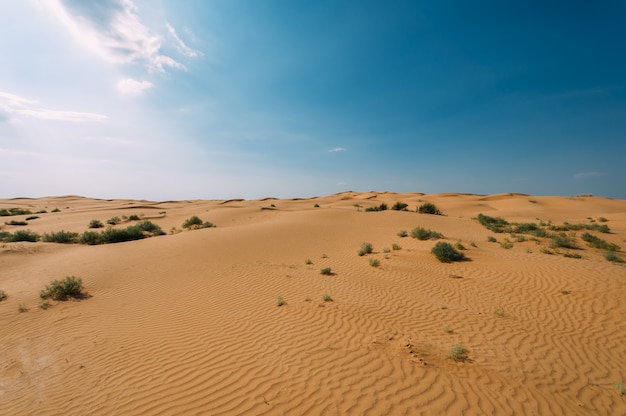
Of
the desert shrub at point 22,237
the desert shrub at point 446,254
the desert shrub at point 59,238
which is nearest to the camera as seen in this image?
the desert shrub at point 446,254

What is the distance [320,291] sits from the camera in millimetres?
7625

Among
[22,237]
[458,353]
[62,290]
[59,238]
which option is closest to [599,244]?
[458,353]

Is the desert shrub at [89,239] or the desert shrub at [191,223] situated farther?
the desert shrub at [191,223]

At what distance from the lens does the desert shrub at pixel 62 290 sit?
7.34 meters

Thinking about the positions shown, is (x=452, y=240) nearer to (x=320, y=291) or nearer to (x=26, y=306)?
(x=320, y=291)

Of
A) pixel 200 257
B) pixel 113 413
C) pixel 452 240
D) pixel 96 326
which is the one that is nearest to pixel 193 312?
pixel 96 326

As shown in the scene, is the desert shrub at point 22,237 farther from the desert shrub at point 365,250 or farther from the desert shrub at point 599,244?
the desert shrub at point 599,244

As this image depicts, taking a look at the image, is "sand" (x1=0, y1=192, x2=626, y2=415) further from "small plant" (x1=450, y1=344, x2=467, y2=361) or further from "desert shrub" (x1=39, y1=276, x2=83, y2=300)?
"desert shrub" (x1=39, y1=276, x2=83, y2=300)

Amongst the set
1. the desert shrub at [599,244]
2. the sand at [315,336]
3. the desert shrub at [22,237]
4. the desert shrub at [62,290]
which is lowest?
the sand at [315,336]

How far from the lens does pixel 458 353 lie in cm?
450

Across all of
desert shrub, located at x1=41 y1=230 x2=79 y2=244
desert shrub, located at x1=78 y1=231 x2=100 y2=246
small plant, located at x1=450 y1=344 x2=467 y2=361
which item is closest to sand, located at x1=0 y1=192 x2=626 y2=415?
small plant, located at x1=450 y1=344 x2=467 y2=361

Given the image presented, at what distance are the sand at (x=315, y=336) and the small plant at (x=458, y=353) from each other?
0.27ft

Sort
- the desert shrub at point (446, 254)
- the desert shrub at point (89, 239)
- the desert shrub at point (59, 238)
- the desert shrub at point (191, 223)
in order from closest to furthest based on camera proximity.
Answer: the desert shrub at point (446, 254) < the desert shrub at point (89, 239) < the desert shrub at point (59, 238) < the desert shrub at point (191, 223)

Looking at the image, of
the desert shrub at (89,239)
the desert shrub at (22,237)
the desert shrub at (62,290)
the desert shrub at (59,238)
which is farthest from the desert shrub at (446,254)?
the desert shrub at (22,237)
